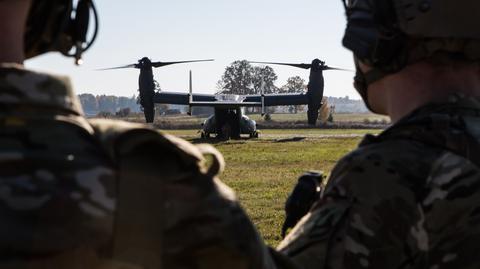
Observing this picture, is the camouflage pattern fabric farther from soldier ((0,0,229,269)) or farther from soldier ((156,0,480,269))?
soldier ((156,0,480,269))

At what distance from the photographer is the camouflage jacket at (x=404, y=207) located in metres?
2.26

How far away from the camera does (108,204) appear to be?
1.34 m

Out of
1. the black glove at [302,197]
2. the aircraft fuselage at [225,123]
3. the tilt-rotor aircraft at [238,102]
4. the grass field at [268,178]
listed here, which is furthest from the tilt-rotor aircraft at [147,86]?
the black glove at [302,197]

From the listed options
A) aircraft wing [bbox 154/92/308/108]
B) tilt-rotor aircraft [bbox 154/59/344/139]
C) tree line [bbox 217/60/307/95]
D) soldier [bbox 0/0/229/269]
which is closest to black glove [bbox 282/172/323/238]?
soldier [bbox 0/0/229/269]

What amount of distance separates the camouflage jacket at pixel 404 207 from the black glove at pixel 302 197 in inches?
10.9

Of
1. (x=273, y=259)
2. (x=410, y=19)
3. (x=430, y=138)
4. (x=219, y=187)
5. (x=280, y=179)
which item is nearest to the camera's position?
(x=219, y=187)

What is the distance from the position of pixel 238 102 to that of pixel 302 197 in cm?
4222

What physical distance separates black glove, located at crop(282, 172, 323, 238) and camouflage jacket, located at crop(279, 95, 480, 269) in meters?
0.28

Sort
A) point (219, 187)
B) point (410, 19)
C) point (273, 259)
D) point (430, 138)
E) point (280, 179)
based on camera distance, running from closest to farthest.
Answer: point (219, 187)
point (273, 259)
point (430, 138)
point (410, 19)
point (280, 179)

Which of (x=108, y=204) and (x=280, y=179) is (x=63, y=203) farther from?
(x=280, y=179)

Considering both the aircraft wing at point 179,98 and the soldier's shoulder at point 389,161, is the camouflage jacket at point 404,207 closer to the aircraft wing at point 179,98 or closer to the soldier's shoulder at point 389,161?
the soldier's shoulder at point 389,161

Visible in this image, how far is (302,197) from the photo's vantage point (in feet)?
8.99

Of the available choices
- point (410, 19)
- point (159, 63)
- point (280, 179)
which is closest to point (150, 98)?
point (159, 63)

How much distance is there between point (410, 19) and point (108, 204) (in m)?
1.55
